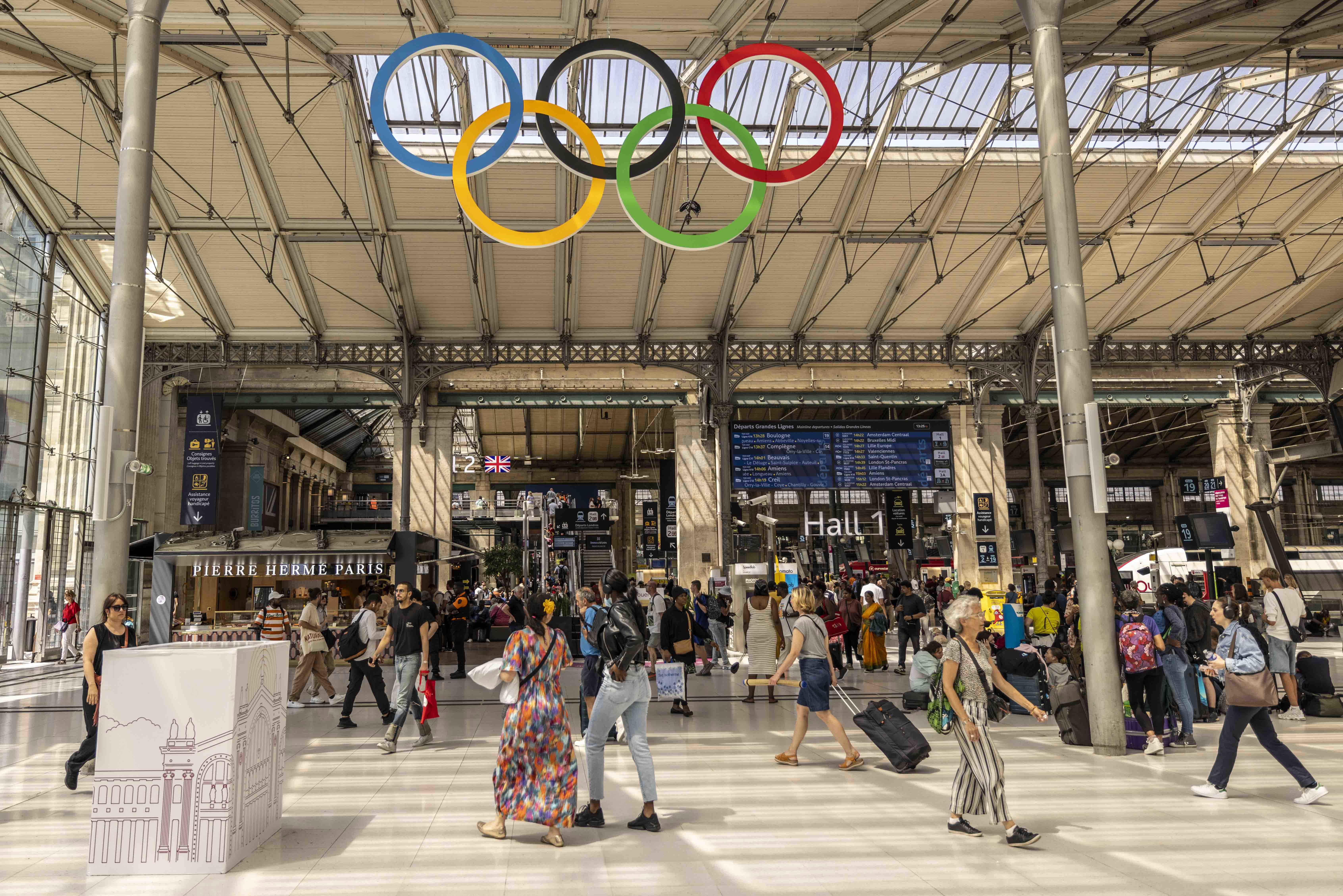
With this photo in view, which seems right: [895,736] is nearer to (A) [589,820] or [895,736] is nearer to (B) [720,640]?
(A) [589,820]

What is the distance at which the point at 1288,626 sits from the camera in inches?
351

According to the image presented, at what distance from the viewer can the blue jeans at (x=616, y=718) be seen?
5773mm

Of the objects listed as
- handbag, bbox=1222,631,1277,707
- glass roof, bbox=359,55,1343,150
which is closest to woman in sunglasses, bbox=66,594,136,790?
handbag, bbox=1222,631,1277,707

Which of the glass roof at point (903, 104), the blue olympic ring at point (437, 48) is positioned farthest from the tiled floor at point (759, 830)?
the glass roof at point (903, 104)

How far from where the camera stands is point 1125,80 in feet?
59.2

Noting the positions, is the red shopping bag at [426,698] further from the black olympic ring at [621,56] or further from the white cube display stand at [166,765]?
the black olympic ring at [621,56]

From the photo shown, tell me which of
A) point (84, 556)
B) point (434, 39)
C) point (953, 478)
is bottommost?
point (84, 556)

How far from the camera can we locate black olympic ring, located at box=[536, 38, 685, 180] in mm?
8969

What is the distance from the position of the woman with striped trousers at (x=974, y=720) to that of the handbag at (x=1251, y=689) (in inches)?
57.2

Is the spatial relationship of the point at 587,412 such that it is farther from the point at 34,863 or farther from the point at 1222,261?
the point at 34,863

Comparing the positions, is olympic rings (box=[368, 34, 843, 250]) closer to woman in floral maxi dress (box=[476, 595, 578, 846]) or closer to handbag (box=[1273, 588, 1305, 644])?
woman in floral maxi dress (box=[476, 595, 578, 846])

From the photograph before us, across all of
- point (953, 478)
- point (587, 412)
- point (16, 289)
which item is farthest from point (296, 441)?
point (953, 478)

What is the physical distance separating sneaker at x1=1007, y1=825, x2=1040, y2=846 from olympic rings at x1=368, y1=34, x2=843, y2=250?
231 inches

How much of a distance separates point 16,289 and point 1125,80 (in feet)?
74.7
